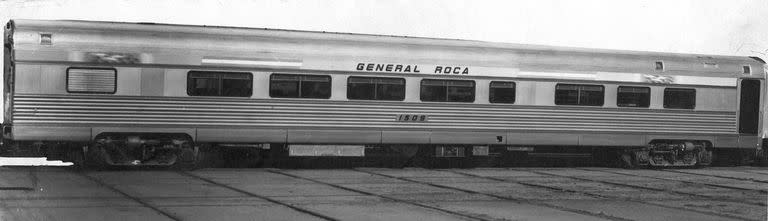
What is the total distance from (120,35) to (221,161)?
12.5ft

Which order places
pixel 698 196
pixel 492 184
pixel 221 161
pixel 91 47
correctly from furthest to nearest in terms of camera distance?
1. pixel 221 161
2. pixel 91 47
3. pixel 492 184
4. pixel 698 196

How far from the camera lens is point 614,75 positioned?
27.0 meters

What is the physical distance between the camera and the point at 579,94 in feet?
87.7

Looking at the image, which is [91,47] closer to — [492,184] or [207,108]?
[207,108]

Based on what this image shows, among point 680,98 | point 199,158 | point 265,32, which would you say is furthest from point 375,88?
point 680,98

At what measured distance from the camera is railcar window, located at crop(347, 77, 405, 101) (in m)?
24.6

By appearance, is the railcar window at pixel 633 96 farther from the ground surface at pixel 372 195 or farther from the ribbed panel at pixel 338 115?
the ground surface at pixel 372 195

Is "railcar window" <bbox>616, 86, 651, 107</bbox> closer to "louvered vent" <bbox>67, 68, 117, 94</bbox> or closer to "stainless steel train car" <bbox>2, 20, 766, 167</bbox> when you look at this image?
"stainless steel train car" <bbox>2, 20, 766, 167</bbox>

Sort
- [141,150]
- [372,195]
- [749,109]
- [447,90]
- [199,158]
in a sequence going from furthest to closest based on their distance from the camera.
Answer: [749,109] → [447,90] → [199,158] → [141,150] → [372,195]

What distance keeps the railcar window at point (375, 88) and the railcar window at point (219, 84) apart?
2.18 metres

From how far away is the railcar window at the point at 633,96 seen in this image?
27172 millimetres

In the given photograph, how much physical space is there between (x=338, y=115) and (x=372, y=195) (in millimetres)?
6653

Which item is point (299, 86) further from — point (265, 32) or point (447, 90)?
point (447, 90)

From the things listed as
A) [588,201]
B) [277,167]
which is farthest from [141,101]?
[588,201]
